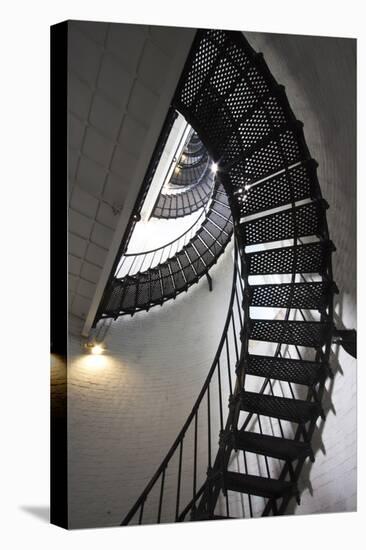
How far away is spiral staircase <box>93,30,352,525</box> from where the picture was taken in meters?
3.14

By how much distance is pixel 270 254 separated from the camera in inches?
135

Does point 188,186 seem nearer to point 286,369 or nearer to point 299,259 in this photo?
point 299,259

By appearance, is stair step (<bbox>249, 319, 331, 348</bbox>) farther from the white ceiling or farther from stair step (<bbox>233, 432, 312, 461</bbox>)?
the white ceiling

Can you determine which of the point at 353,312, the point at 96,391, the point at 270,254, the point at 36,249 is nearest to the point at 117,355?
the point at 96,391

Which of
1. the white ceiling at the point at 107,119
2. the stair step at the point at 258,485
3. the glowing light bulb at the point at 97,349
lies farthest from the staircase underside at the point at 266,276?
the glowing light bulb at the point at 97,349

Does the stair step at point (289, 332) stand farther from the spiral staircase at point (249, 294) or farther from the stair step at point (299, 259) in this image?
the stair step at point (299, 259)

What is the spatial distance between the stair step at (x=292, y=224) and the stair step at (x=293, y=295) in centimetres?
26

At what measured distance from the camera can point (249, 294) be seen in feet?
11.1

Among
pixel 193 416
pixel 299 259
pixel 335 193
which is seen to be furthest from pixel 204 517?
pixel 335 193

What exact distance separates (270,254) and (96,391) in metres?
1.19

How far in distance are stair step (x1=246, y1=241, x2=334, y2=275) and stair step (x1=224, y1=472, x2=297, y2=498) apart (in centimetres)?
108

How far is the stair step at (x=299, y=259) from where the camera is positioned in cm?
346

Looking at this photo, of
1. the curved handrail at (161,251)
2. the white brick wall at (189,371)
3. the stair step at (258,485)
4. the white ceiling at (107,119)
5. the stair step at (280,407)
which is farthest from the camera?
the stair step at (280,407)
